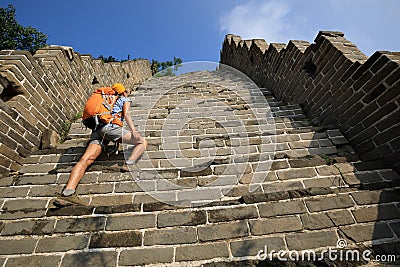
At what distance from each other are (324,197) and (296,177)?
1.09 ft

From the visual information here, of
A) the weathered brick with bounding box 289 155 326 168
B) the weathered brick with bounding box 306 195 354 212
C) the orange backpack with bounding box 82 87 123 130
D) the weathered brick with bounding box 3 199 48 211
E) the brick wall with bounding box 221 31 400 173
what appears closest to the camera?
the weathered brick with bounding box 306 195 354 212

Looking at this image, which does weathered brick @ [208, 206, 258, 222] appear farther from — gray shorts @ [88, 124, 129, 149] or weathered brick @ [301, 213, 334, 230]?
gray shorts @ [88, 124, 129, 149]

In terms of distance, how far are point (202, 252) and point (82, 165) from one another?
1.60 m

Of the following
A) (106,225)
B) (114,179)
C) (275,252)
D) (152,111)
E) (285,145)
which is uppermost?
(152,111)

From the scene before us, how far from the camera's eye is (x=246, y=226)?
1.79 m

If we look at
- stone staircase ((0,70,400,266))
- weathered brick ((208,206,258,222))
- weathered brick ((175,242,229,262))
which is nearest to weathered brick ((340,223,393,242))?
stone staircase ((0,70,400,266))

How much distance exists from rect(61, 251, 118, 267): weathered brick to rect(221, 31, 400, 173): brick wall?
2.69 meters

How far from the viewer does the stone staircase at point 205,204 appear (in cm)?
163

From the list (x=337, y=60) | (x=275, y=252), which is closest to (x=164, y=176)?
(x=275, y=252)

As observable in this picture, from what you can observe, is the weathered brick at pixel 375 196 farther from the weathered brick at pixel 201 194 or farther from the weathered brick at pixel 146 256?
the weathered brick at pixel 146 256

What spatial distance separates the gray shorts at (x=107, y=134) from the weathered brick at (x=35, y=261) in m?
1.29

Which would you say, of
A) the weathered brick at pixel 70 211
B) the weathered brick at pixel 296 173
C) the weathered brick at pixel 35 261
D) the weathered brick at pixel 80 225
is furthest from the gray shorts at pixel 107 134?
the weathered brick at pixel 296 173

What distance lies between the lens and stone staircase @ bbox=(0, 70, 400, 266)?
1635 millimetres

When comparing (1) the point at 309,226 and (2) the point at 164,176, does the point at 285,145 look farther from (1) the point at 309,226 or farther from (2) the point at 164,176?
(2) the point at 164,176
